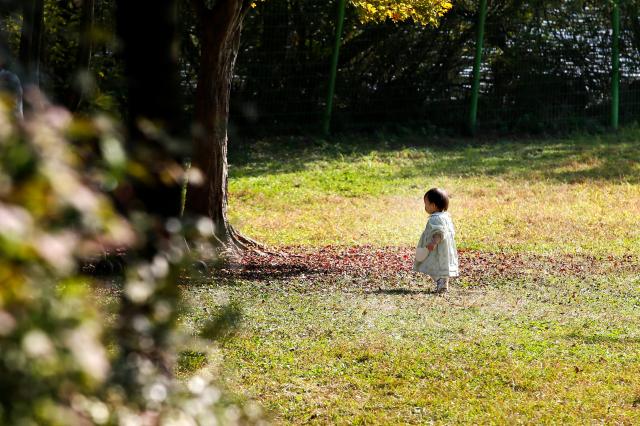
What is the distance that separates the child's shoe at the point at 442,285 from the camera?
31.0 ft

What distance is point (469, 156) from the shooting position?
57.3 feet

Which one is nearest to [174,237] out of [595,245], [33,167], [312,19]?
[33,167]

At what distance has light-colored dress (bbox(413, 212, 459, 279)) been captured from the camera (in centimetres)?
951

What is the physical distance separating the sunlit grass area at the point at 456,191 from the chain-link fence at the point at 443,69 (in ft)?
2.01

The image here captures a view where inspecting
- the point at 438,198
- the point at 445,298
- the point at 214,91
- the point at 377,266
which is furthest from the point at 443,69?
the point at 445,298

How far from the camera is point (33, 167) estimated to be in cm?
165

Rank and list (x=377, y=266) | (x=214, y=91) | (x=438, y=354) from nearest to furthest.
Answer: (x=438, y=354) → (x=214, y=91) → (x=377, y=266)

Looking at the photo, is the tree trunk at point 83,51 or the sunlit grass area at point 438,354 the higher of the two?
the tree trunk at point 83,51

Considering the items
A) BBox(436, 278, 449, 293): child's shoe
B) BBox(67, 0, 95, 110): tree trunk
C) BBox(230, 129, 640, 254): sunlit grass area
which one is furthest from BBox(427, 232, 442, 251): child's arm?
BBox(67, 0, 95, 110): tree trunk

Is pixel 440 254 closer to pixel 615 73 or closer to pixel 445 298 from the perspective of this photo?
pixel 445 298

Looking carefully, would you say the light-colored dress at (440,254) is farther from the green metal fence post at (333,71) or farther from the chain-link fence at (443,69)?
the green metal fence post at (333,71)

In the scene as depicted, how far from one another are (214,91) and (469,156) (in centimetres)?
775

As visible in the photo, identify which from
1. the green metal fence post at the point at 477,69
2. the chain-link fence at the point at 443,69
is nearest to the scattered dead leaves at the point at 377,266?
the chain-link fence at the point at 443,69

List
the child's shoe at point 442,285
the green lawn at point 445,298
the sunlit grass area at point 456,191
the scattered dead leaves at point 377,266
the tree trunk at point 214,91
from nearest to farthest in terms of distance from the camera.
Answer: the green lawn at point 445,298, the child's shoe at point 442,285, the scattered dead leaves at point 377,266, the tree trunk at point 214,91, the sunlit grass area at point 456,191
